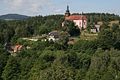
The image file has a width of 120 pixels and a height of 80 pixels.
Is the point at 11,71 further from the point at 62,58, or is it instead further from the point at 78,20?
the point at 78,20

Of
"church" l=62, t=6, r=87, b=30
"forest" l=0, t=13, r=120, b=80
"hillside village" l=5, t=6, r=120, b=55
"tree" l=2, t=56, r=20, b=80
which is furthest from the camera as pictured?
"church" l=62, t=6, r=87, b=30

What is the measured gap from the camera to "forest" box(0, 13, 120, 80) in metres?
48.5

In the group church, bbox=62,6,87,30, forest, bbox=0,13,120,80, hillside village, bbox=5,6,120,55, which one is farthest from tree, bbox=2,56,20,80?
church, bbox=62,6,87,30

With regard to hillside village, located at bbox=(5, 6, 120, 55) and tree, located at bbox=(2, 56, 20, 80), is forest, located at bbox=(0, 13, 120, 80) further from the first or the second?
hillside village, located at bbox=(5, 6, 120, 55)

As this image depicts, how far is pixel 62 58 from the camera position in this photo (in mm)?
72312

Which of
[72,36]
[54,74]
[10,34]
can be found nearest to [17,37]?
[10,34]

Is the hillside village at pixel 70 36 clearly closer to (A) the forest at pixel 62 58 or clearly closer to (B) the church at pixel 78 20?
(B) the church at pixel 78 20

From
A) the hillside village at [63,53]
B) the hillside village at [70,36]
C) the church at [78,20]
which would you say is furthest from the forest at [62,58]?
the church at [78,20]

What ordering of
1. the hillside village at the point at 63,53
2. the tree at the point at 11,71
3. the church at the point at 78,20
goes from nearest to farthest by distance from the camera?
the hillside village at the point at 63,53 < the tree at the point at 11,71 < the church at the point at 78,20

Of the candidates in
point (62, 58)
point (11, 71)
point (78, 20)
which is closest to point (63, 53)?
point (62, 58)

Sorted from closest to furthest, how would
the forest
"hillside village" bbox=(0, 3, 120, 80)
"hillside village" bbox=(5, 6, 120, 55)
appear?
the forest → "hillside village" bbox=(0, 3, 120, 80) → "hillside village" bbox=(5, 6, 120, 55)

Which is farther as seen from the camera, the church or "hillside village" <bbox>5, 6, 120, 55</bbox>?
the church

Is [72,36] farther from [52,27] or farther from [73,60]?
[73,60]

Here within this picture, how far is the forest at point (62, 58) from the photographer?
48466 millimetres
